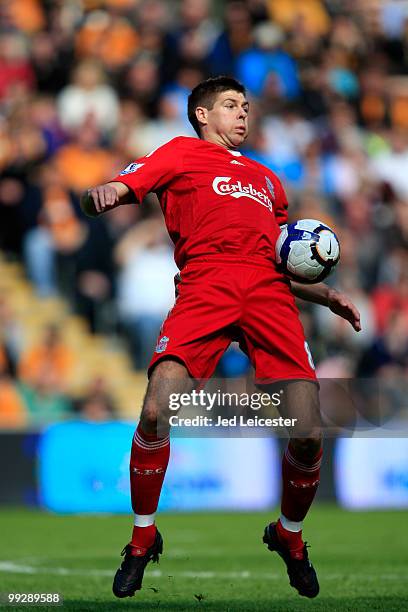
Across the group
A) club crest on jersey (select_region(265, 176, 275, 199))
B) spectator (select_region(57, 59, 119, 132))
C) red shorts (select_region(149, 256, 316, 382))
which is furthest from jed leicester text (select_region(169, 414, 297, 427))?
spectator (select_region(57, 59, 119, 132))

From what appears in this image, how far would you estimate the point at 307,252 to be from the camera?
6598mm

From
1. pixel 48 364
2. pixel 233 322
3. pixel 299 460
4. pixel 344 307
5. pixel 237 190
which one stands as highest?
pixel 237 190

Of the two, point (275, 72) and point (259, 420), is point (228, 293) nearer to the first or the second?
point (259, 420)

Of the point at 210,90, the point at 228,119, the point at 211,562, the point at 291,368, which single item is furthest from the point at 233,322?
the point at 211,562

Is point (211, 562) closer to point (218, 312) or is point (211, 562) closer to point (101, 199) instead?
point (218, 312)

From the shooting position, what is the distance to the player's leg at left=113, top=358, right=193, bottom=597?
20.7 ft

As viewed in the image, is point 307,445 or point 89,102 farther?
point 89,102

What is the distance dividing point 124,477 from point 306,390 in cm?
731

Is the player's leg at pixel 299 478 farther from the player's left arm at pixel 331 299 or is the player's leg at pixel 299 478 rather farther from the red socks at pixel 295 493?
the player's left arm at pixel 331 299

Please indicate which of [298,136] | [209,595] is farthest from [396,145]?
[209,595]

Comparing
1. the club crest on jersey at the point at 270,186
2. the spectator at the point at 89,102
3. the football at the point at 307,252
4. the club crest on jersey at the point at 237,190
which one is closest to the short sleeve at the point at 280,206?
the club crest on jersey at the point at 270,186

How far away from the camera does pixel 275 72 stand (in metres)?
17.0

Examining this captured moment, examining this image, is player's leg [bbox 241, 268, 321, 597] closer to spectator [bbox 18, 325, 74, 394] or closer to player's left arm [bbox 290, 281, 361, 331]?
player's left arm [bbox 290, 281, 361, 331]

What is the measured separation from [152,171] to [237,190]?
48cm
